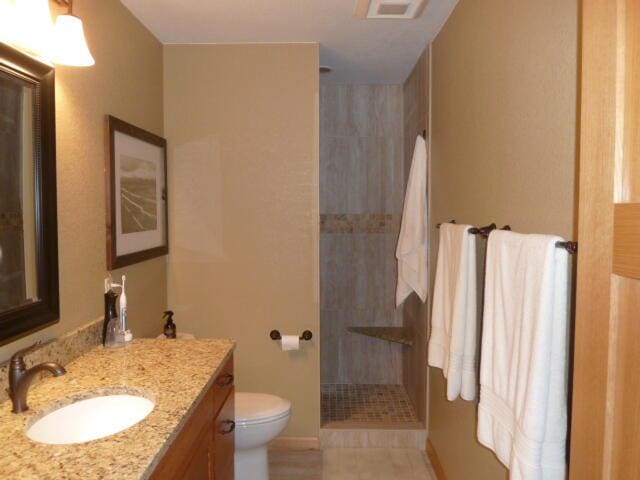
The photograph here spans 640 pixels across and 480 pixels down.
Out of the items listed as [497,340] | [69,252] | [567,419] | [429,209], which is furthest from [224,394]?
[429,209]

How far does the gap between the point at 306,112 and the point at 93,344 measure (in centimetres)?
171

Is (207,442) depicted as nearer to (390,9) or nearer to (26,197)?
(26,197)

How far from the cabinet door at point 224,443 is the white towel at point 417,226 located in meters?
1.40

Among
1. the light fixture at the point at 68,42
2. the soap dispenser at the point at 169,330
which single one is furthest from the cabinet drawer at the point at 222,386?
the light fixture at the point at 68,42

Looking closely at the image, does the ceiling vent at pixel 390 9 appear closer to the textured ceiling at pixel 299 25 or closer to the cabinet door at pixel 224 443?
the textured ceiling at pixel 299 25

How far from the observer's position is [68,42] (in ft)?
5.15

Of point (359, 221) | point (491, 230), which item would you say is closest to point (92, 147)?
point (491, 230)

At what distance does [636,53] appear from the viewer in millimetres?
710

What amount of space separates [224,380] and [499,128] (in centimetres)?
142

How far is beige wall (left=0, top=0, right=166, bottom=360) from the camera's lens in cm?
183

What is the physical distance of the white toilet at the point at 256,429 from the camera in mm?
2420

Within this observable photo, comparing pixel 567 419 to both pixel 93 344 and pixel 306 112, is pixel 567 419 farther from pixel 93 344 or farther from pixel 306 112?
pixel 306 112

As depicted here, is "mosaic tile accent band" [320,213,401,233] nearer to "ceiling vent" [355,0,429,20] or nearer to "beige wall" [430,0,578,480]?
"beige wall" [430,0,578,480]

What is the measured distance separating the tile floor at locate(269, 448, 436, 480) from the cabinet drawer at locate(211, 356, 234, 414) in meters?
1.06
